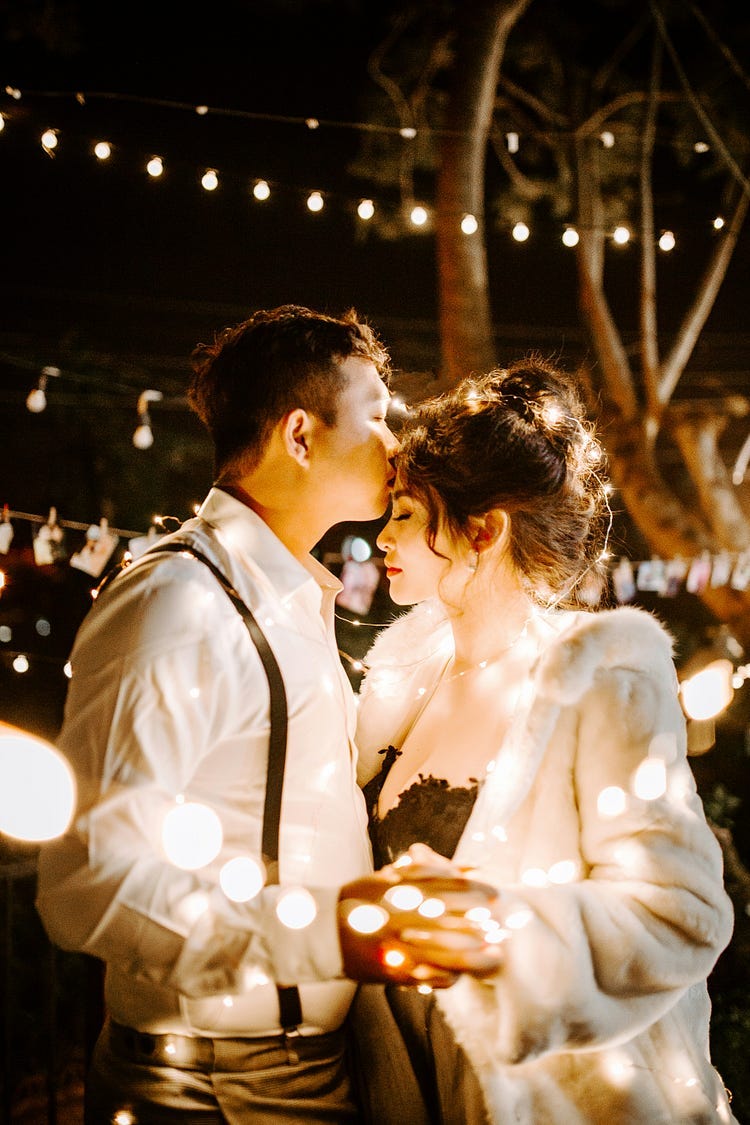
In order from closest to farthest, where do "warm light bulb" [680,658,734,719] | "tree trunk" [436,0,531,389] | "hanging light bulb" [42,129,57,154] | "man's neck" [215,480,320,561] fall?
"man's neck" [215,480,320,561], "warm light bulb" [680,658,734,719], "hanging light bulb" [42,129,57,154], "tree trunk" [436,0,531,389]

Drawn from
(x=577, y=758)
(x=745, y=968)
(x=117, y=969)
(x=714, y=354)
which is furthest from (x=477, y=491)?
(x=714, y=354)

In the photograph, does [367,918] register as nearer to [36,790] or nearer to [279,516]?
[36,790]

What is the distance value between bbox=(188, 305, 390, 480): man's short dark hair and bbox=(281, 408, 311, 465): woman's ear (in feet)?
0.09

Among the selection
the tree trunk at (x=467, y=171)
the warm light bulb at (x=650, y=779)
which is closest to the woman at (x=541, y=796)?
the warm light bulb at (x=650, y=779)

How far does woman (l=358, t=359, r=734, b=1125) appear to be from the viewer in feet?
5.04

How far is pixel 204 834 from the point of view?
5.37 ft

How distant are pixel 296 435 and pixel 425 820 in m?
1.01

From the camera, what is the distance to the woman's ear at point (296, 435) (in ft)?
7.07

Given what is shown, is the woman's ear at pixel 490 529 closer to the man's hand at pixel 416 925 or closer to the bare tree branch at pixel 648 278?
the man's hand at pixel 416 925

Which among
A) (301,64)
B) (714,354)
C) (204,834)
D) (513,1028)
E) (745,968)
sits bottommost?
(745,968)

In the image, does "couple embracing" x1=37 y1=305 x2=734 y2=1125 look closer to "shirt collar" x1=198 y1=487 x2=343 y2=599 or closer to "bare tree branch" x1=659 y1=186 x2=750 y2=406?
"shirt collar" x1=198 y1=487 x2=343 y2=599

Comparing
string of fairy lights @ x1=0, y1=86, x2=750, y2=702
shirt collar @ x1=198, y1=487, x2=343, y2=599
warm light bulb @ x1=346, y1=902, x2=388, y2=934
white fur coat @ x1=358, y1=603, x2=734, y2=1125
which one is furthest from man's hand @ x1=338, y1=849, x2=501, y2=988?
string of fairy lights @ x1=0, y1=86, x2=750, y2=702

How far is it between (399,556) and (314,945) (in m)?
1.11

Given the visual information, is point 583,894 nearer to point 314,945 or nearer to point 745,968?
point 314,945
